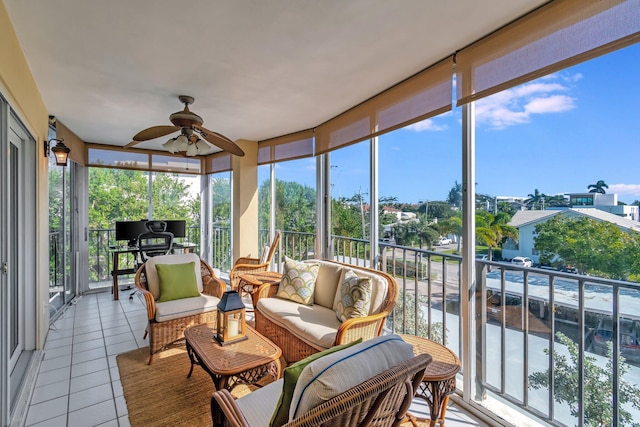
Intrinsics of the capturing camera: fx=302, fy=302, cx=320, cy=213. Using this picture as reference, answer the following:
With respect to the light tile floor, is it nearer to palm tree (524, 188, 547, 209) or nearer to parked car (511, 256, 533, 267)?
parked car (511, 256, 533, 267)

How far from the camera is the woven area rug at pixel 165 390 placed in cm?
205

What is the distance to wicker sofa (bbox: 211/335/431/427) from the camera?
0.97 m

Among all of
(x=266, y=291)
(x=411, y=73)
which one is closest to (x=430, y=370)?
(x=266, y=291)

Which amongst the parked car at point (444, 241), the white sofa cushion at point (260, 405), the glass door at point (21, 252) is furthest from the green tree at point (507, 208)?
the glass door at point (21, 252)

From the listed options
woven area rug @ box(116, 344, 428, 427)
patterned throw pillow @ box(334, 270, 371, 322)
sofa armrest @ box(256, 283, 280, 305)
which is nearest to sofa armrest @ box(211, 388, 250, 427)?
woven area rug @ box(116, 344, 428, 427)

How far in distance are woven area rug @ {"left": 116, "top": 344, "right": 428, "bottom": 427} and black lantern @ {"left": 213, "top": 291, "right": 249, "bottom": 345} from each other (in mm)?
461

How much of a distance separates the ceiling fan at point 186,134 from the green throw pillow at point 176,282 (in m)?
1.26

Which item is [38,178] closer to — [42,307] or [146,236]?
[42,307]

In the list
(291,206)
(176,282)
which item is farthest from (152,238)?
(291,206)

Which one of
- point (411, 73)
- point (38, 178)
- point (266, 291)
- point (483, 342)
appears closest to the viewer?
point (483, 342)

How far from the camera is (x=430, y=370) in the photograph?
1875mm

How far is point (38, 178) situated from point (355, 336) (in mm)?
3299

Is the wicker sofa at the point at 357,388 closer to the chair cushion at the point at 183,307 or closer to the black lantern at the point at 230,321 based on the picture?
the black lantern at the point at 230,321

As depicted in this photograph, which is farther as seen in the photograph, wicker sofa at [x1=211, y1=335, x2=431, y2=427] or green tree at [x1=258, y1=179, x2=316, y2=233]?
green tree at [x1=258, y1=179, x2=316, y2=233]
